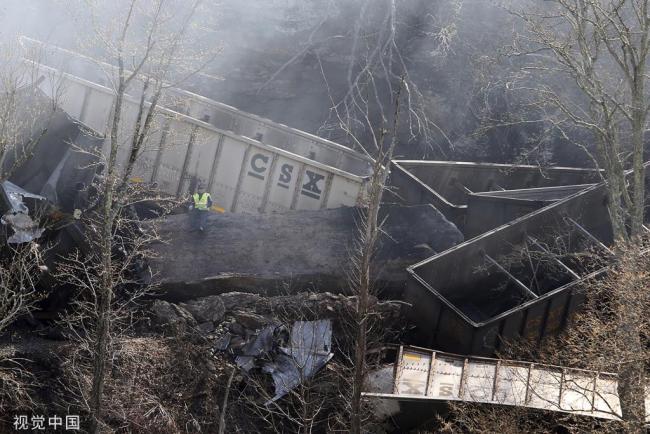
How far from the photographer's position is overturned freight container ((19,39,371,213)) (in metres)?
13.4

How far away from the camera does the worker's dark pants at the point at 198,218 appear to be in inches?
493

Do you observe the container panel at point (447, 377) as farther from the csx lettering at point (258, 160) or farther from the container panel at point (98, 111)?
the container panel at point (98, 111)

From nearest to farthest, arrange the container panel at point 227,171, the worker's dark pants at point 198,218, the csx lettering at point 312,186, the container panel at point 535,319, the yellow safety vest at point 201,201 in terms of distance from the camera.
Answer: the container panel at point 535,319 < the yellow safety vest at point 201,201 < the worker's dark pants at point 198,218 < the csx lettering at point 312,186 < the container panel at point 227,171

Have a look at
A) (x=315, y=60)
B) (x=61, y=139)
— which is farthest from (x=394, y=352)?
(x=315, y=60)

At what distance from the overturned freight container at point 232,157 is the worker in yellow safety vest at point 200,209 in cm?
142

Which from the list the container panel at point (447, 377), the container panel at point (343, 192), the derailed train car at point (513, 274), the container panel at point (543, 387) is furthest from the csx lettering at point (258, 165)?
the container panel at point (543, 387)

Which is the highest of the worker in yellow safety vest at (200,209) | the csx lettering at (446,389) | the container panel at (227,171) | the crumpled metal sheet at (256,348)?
the container panel at (227,171)

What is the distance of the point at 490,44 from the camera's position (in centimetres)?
1861

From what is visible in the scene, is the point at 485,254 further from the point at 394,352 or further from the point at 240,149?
the point at 240,149

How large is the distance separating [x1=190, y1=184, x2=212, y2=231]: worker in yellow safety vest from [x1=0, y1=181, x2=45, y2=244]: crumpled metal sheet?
2.41 metres

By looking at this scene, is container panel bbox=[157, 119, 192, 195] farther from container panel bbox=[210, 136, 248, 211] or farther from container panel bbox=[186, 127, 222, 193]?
container panel bbox=[210, 136, 248, 211]

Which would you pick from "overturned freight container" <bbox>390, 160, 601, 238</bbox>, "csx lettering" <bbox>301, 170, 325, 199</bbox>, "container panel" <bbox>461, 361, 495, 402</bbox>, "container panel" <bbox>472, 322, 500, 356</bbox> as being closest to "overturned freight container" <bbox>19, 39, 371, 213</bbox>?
"csx lettering" <bbox>301, 170, 325, 199</bbox>

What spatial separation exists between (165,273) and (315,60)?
28.3 ft

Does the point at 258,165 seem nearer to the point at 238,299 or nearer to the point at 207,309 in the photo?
the point at 238,299
